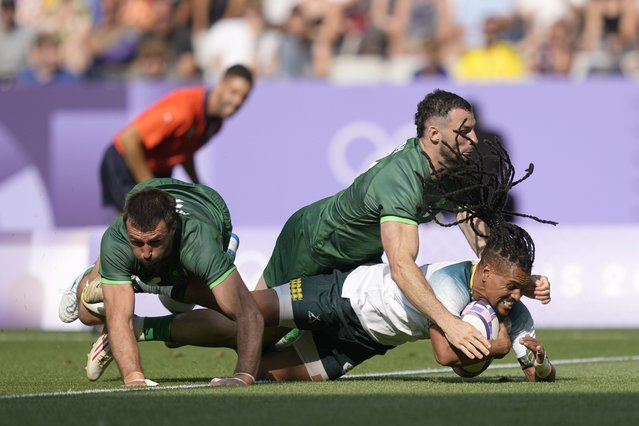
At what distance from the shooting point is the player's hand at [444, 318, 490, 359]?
7.47 m

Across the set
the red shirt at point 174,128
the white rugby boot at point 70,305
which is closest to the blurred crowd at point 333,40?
the red shirt at point 174,128

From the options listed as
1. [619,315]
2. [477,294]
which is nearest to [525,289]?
[477,294]

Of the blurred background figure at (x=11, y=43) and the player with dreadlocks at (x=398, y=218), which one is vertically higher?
the blurred background figure at (x=11, y=43)

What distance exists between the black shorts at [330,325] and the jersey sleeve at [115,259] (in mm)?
1090

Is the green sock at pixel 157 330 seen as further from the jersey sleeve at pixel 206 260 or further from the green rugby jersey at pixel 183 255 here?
the jersey sleeve at pixel 206 260

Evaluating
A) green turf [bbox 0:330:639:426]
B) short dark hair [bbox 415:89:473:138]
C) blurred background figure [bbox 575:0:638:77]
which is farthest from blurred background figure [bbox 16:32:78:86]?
short dark hair [bbox 415:89:473:138]

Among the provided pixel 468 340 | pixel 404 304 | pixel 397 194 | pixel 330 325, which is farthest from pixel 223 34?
pixel 468 340

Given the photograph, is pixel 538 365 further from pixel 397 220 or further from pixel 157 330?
pixel 157 330

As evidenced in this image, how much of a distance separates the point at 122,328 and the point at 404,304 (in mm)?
1654

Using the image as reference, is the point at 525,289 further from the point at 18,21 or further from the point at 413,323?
the point at 18,21

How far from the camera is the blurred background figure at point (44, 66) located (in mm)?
17859

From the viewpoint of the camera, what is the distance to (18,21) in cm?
1975

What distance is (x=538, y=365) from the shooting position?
26.0ft
